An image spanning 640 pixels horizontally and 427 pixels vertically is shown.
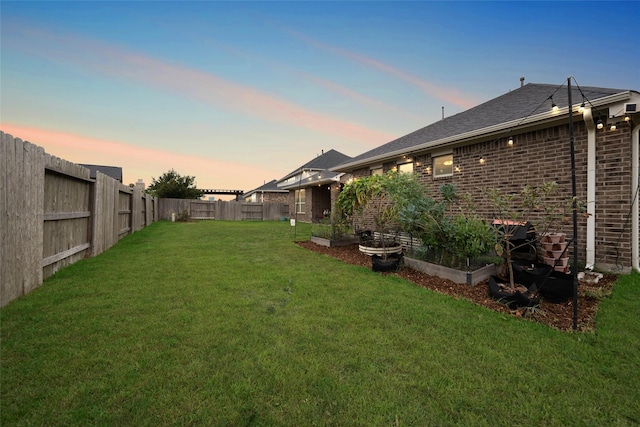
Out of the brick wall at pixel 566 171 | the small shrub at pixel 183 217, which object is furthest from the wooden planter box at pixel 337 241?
the small shrub at pixel 183 217

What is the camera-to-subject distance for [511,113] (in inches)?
269

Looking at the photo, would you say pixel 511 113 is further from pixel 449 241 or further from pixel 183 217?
pixel 183 217

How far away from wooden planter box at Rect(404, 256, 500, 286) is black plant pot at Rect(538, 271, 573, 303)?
902 mm

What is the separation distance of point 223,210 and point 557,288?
23.9 metres

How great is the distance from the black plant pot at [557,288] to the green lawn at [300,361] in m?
0.46

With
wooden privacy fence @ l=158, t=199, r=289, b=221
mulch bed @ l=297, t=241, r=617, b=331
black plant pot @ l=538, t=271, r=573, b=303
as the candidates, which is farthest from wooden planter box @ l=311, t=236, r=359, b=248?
wooden privacy fence @ l=158, t=199, r=289, b=221

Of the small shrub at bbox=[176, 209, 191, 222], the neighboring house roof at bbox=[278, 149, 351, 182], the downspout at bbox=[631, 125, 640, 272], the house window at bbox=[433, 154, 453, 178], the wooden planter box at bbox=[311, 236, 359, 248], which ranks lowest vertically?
the wooden planter box at bbox=[311, 236, 359, 248]

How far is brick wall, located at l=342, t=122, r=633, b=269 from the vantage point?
4.91m

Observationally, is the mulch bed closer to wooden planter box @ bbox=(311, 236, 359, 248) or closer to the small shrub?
wooden planter box @ bbox=(311, 236, 359, 248)

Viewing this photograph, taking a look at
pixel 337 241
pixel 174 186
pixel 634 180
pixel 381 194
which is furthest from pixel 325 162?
pixel 634 180

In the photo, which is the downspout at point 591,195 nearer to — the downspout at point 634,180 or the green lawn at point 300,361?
the downspout at point 634,180

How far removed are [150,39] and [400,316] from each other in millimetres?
11487

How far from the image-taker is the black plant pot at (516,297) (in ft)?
11.0

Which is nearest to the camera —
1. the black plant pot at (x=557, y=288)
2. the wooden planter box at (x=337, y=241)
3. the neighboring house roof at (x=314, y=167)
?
the black plant pot at (x=557, y=288)
